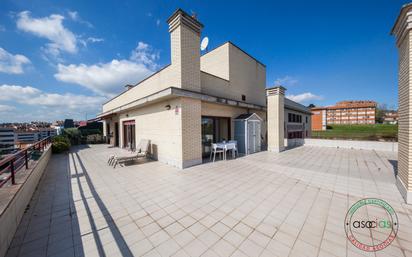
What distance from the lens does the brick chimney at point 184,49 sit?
6191mm

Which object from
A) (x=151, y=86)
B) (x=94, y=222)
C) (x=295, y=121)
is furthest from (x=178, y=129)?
(x=295, y=121)

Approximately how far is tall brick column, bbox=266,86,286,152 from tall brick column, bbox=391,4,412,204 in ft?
19.7

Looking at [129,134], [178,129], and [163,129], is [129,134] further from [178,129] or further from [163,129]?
[178,129]

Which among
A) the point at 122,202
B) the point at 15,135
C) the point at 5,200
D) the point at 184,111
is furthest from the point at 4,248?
the point at 15,135

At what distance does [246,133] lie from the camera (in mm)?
9141

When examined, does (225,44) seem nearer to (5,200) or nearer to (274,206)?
(274,206)

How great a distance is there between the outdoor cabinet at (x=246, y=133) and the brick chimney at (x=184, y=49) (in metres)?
3.73

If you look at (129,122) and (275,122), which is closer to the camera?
(275,122)

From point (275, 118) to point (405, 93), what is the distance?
657cm

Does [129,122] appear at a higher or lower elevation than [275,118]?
lower

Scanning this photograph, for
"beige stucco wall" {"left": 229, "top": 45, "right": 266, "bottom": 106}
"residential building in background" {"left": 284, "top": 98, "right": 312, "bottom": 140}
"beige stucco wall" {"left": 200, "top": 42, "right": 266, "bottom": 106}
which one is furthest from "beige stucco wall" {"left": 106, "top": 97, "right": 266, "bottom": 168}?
"residential building in background" {"left": 284, "top": 98, "right": 312, "bottom": 140}

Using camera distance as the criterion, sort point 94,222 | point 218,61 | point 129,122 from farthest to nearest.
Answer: point 129,122
point 218,61
point 94,222

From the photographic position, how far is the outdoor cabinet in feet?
30.0

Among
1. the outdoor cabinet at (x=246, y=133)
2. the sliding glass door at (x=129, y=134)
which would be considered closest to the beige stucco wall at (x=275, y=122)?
the outdoor cabinet at (x=246, y=133)
